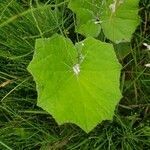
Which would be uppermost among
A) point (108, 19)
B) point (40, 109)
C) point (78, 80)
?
point (108, 19)

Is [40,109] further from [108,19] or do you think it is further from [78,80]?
[108,19]

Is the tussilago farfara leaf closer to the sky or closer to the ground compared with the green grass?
closer to the sky

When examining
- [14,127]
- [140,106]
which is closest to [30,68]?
[14,127]

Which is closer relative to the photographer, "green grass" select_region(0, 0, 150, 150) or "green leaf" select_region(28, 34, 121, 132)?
"green leaf" select_region(28, 34, 121, 132)

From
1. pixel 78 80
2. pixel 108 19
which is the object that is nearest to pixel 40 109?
pixel 78 80

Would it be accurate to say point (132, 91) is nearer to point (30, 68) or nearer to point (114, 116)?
point (114, 116)
